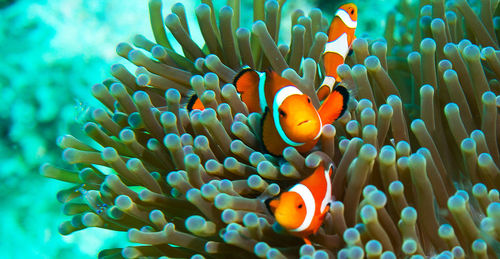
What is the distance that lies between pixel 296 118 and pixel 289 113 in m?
0.03

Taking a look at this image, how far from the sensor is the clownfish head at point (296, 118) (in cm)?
116

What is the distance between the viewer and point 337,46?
178 cm

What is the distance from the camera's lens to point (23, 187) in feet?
6.93

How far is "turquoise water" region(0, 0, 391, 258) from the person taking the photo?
206cm

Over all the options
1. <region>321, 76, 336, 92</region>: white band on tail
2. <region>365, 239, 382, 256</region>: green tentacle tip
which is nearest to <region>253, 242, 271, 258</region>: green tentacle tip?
<region>365, 239, 382, 256</region>: green tentacle tip

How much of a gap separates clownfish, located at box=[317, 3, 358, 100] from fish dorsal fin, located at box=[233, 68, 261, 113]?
0.88ft

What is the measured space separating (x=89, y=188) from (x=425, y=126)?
1.38 meters

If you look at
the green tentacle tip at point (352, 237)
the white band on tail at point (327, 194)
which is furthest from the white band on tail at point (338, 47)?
the green tentacle tip at point (352, 237)

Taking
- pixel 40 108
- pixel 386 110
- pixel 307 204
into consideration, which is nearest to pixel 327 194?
pixel 307 204

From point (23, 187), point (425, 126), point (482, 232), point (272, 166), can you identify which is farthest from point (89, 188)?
point (482, 232)

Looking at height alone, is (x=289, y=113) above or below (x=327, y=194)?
above

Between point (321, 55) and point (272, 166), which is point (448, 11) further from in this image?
point (272, 166)

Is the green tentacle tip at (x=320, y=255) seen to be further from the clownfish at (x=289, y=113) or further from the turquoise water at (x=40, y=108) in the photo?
the turquoise water at (x=40, y=108)

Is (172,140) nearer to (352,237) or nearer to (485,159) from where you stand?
(352,237)
